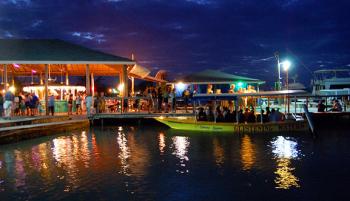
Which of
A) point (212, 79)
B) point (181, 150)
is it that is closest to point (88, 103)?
point (212, 79)

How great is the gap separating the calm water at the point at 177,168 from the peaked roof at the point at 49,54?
7032 mm

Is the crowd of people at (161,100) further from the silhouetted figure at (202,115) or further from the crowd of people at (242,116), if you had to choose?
the crowd of people at (242,116)

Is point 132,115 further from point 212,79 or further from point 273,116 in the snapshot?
point 212,79

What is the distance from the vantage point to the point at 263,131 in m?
26.3

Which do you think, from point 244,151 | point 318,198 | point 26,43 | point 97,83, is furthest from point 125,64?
point 97,83

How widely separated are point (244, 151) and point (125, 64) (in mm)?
13352

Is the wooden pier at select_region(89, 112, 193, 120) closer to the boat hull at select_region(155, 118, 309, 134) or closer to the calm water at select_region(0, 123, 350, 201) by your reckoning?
the boat hull at select_region(155, 118, 309, 134)

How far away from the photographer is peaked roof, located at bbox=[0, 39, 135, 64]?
94.4 feet

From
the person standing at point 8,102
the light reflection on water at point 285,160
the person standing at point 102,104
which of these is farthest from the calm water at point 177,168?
the person standing at point 102,104

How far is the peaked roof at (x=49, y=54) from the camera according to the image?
28781mm

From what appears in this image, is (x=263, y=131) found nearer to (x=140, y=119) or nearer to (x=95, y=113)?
(x=140, y=119)

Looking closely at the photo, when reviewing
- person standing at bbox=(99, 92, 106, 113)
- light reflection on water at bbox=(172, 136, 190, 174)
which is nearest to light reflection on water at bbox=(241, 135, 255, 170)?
light reflection on water at bbox=(172, 136, 190, 174)

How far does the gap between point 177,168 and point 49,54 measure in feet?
59.5

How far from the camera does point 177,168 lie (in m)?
15.4
